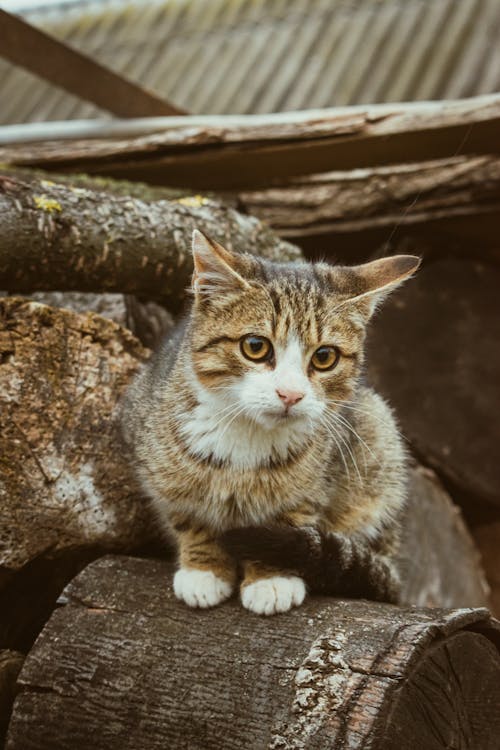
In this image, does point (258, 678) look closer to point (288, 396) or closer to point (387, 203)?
point (288, 396)

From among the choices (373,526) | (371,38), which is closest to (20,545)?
(373,526)

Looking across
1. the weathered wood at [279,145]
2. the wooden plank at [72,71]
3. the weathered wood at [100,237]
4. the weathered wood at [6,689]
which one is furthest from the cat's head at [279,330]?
the wooden plank at [72,71]

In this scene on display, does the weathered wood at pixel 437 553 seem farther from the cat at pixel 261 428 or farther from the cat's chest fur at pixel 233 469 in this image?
the cat's chest fur at pixel 233 469

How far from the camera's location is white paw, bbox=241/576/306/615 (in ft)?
6.74

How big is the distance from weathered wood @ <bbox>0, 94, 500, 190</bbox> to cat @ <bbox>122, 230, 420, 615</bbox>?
100cm

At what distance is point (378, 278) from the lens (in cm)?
231

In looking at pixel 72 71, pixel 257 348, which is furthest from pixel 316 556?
pixel 72 71

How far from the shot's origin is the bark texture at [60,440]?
2340mm

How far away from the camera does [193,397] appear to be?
230cm

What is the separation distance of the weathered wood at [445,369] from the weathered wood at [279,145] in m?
0.65

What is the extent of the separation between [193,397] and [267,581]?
52 centimetres

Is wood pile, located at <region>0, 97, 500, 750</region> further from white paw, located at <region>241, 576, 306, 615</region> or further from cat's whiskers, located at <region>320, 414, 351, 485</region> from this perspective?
cat's whiskers, located at <region>320, 414, 351, 485</region>

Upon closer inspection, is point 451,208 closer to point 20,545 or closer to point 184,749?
point 20,545

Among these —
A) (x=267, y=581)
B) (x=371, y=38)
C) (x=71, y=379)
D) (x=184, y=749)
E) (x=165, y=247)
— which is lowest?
(x=184, y=749)
